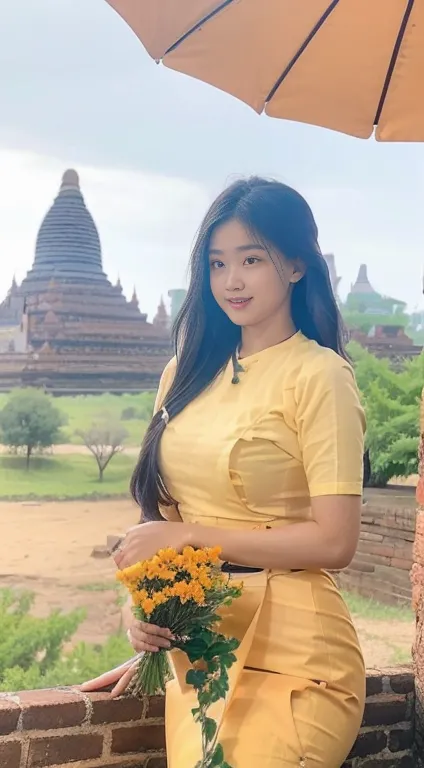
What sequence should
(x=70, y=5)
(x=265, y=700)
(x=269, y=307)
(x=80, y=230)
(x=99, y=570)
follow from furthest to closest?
(x=99, y=570) < (x=80, y=230) < (x=70, y=5) < (x=269, y=307) < (x=265, y=700)

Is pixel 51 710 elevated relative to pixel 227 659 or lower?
lower

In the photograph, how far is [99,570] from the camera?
12.9 ft

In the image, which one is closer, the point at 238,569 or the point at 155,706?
the point at 238,569

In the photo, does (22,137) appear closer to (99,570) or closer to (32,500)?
(32,500)

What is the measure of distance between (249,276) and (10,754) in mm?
1024

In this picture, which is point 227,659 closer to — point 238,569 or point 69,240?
point 238,569

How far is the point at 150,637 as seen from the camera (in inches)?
45.9

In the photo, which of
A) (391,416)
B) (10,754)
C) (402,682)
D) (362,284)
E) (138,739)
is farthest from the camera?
(391,416)

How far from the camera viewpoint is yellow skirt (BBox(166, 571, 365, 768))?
1.18 m

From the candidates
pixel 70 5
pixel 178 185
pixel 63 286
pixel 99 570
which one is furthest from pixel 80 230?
pixel 99 570

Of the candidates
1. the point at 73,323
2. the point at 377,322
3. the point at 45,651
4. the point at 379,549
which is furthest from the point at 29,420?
the point at 379,549

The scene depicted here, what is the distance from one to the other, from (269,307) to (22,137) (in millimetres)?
2398

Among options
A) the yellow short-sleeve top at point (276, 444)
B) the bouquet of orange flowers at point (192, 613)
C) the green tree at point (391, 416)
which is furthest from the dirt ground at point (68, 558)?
the bouquet of orange flowers at point (192, 613)

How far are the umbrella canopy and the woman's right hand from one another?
97 cm
